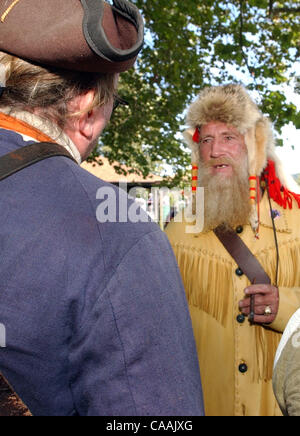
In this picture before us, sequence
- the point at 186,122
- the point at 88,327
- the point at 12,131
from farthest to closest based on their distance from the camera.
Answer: the point at 186,122
the point at 12,131
the point at 88,327

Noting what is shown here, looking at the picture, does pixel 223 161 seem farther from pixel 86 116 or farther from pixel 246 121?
pixel 86 116

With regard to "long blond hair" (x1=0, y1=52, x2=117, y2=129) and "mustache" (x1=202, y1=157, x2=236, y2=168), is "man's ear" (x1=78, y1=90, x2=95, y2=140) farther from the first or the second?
"mustache" (x1=202, y1=157, x2=236, y2=168)

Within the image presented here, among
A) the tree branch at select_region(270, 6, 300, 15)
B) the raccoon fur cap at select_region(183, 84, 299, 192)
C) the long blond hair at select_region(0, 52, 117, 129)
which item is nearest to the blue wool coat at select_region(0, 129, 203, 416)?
the long blond hair at select_region(0, 52, 117, 129)

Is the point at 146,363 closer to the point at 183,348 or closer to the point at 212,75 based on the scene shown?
the point at 183,348

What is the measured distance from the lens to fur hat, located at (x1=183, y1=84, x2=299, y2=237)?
2.88 meters

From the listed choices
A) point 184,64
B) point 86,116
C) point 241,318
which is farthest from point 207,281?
point 184,64

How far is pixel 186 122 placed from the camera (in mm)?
3242

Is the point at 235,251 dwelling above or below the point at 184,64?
below

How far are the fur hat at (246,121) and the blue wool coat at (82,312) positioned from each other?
2.07 m

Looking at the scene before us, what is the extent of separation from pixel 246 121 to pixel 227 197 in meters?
0.62

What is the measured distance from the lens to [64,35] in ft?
3.27

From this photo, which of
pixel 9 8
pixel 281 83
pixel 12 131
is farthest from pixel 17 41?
pixel 281 83

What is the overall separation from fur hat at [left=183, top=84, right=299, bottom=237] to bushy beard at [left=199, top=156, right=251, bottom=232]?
0.06 meters
